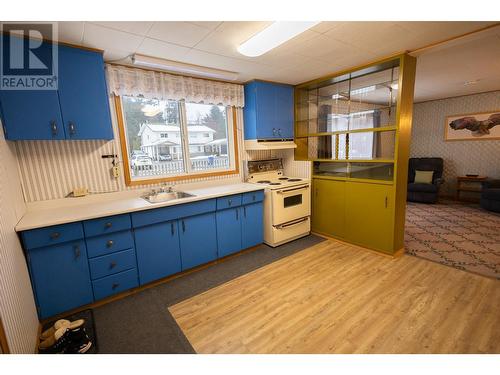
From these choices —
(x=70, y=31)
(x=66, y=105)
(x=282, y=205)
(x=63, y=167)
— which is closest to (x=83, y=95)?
(x=66, y=105)

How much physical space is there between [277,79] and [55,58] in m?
2.51

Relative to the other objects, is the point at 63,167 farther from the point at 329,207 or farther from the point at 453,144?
the point at 453,144

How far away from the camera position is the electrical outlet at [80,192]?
94.3 inches

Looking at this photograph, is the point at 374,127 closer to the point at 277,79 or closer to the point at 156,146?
the point at 277,79

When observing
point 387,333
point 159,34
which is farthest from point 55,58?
point 387,333

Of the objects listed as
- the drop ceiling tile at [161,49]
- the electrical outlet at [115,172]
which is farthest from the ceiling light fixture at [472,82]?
the electrical outlet at [115,172]

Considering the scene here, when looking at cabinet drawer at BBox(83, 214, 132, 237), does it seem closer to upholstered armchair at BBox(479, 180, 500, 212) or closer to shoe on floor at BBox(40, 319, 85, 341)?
shoe on floor at BBox(40, 319, 85, 341)

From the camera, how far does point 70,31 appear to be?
5.91ft

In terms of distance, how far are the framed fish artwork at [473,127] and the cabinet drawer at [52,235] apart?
732 centimetres

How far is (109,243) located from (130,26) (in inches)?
71.7

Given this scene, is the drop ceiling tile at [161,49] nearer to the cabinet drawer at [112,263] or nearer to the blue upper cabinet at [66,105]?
the blue upper cabinet at [66,105]

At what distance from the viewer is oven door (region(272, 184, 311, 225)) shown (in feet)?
10.5

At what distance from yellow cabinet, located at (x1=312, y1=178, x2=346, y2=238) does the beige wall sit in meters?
4.27

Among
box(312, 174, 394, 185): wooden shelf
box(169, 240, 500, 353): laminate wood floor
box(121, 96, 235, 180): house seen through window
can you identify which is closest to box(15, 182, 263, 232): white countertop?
box(121, 96, 235, 180): house seen through window
